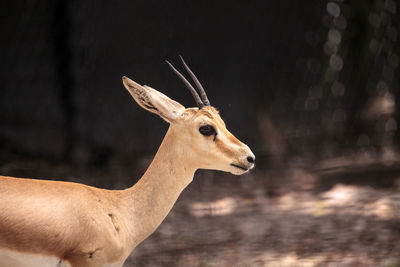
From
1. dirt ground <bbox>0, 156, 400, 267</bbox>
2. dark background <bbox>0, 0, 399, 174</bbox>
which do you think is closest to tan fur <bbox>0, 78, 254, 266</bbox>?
dirt ground <bbox>0, 156, 400, 267</bbox>

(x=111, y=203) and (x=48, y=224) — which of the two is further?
(x=111, y=203)

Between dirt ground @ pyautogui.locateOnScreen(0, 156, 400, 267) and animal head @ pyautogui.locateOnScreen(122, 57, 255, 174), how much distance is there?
139 centimetres

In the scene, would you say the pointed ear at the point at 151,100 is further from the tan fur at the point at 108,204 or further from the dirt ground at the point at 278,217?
the dirt ground at the point at 278,217

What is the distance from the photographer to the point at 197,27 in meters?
4.34

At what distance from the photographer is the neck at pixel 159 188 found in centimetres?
254

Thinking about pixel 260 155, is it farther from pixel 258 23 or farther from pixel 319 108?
pixel 258 23

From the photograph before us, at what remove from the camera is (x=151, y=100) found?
8.18 feet

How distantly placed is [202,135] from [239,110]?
2.14m

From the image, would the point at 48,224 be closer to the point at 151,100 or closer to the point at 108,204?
the point at 108,204

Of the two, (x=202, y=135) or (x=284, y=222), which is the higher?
(x=284, y=222)

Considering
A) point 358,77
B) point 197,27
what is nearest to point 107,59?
point 197,27

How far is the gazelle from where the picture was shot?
2197 mm

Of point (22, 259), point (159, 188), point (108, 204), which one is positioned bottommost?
point (22, 259)

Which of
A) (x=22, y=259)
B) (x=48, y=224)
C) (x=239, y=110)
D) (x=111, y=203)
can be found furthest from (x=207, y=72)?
(x=22, y=259)
